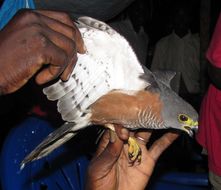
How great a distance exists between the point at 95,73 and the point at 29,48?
43 cm

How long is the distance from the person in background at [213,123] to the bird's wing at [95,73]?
2.52 ft

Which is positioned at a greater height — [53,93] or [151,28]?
[53,93]

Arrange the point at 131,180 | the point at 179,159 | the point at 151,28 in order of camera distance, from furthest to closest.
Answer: the point at 151,28, the point at 179,159, the point at 131,180

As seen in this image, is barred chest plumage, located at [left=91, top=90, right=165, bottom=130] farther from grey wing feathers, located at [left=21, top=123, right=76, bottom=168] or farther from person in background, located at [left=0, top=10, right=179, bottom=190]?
person in background, located at [left=0, top=10, right=179, bottom=190]

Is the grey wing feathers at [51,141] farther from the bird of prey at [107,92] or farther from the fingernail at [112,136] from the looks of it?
the fingernail at [112,136]

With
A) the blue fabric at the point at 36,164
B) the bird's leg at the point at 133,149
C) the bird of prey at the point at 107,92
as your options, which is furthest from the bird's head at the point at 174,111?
the blue fabric at the point at 36,164

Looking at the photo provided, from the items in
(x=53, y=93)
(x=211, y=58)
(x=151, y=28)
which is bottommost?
(x=151, y=28)

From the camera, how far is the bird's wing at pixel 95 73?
1562mm

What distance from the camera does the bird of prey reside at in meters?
1.57

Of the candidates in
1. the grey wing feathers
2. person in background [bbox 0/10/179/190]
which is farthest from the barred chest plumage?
person in background [bbox 0/10/179/190]

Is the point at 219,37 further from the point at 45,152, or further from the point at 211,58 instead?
the point at 45,152

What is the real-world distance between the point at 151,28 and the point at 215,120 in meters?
3.50

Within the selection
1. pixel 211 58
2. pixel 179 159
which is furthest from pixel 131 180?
pixel 179 159

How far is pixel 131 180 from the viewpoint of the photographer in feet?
6.97
